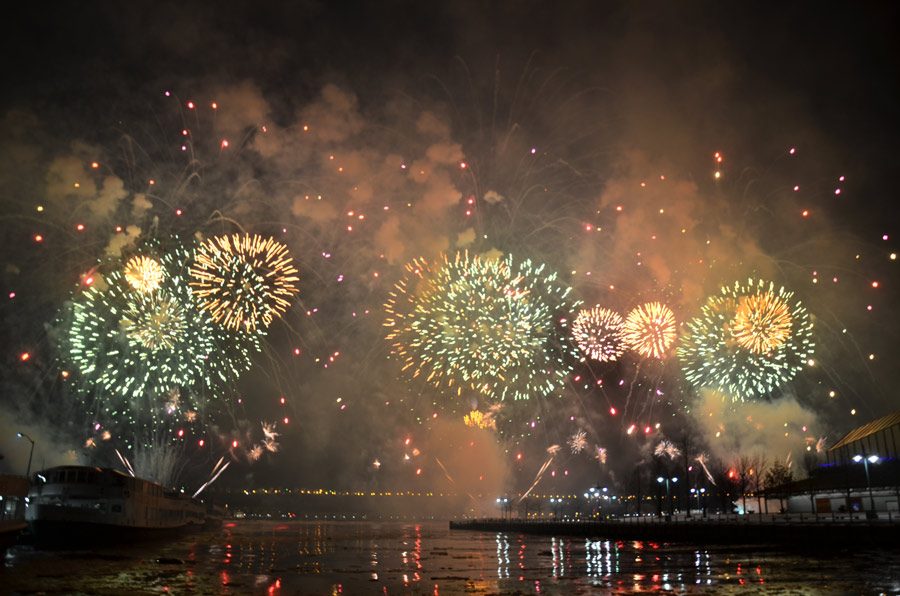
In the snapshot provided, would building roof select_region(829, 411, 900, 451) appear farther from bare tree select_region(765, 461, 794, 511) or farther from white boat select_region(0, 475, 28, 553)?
white boat select_region(0, 475, 28, 553)

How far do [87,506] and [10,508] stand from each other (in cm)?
1310

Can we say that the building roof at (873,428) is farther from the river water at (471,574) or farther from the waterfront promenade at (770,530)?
the river water at (471,574)

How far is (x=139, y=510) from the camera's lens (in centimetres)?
8175

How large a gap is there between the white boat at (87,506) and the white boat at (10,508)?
243 inches

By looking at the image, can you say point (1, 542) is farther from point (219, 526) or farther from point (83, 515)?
point (219, 526)

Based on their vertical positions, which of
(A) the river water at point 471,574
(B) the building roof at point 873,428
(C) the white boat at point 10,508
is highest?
(B) the building roof at point 873,428

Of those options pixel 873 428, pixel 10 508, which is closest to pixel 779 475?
pixel 873 428

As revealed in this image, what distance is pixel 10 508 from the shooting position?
207 ft

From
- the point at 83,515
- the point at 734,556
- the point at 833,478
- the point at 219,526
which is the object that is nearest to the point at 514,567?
the point at 734,556

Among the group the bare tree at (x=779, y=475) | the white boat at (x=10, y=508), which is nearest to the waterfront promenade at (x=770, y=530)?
the bare tree at (x=779, y=475)

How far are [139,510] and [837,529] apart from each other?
Answer: 7441 cm

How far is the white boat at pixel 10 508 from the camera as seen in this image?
181ft

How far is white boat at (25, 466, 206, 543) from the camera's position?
7150cm

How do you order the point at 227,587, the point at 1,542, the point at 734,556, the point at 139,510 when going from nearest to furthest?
1. the point at 227,587
2. the point at 734,556
3. the point at 1,542
4. the point at 139,510
